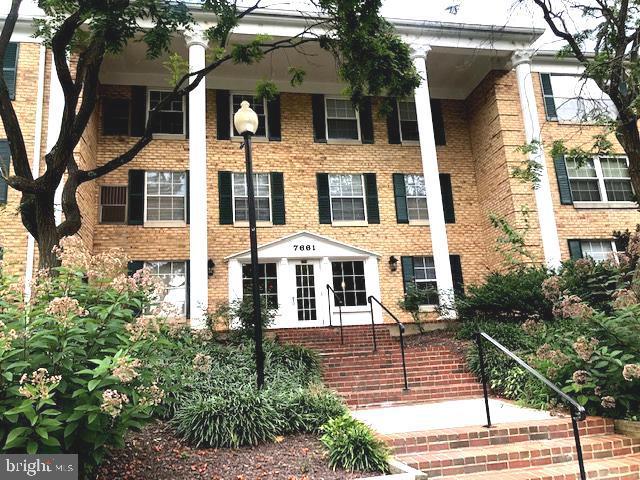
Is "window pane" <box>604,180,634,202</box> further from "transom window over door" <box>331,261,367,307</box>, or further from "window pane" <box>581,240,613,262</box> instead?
"transom window over door" <box>331,261,367,307</box>

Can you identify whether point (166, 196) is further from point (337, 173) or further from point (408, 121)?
point (408, 121)

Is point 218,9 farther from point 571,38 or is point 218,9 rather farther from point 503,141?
point 503,141

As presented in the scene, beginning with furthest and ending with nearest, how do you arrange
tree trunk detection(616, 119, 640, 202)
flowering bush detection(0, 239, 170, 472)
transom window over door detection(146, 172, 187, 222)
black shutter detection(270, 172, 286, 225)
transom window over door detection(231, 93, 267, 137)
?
transom window over door detection(231, 93, 267, 137), black shutter detection(270, 172, 286, 225), transom window over door detection(146, 172, 187, 222), tree trunk detection(616, 119, 640, 202), flowering bush detection(0, 239, 170, 472)

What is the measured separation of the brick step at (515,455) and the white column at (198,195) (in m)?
7.00

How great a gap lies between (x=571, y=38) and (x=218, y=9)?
7.20 m

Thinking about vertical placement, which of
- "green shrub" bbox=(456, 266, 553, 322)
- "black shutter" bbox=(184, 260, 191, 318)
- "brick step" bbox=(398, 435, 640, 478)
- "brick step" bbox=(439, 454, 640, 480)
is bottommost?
"brick step" bbox=(439, 454, 640, 480)

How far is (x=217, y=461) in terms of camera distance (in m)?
5.26

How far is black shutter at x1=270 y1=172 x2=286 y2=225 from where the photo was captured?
1496cm

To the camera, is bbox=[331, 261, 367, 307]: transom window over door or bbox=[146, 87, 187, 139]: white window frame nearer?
bbox=[331, 261, 367, 307]: transom window over door

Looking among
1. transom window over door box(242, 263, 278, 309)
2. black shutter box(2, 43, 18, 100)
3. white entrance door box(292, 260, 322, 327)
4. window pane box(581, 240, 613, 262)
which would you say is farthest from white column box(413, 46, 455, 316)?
black shutter box(2, 43, 18, 100)

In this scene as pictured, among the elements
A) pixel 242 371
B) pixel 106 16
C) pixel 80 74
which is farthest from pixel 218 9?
pixel 242 371

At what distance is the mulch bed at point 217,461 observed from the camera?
4.86 meters

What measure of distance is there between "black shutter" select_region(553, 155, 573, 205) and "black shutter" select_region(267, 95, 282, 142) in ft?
28.9

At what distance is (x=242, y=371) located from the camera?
787 centimetres
